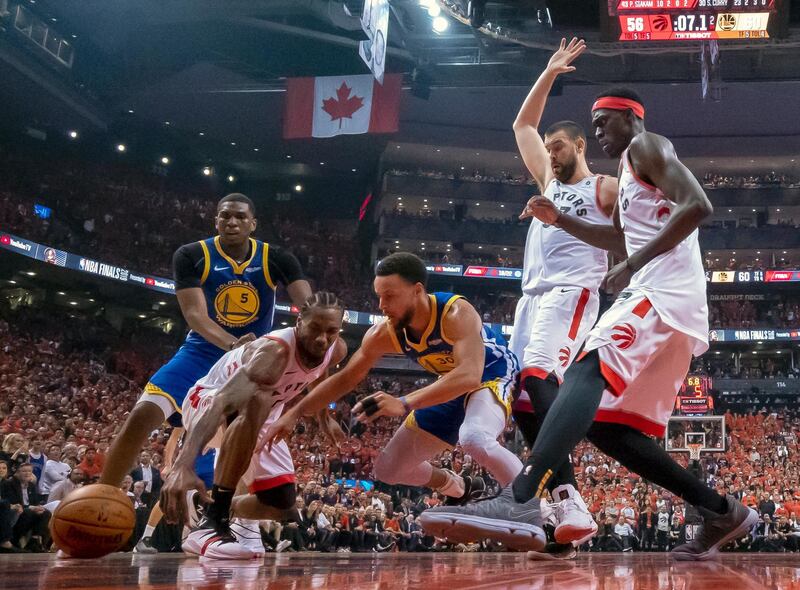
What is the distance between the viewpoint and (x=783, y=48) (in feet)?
68.6

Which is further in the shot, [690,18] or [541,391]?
[690,18]

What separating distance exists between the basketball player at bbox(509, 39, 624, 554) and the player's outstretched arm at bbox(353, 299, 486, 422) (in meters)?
0.51

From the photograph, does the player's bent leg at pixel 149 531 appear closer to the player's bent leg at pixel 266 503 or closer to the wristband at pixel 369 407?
the player's bent leg at pixel 266 503

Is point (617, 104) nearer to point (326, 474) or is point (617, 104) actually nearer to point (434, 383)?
point (434, 383)

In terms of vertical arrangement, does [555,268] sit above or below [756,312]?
below

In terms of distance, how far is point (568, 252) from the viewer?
5047 millimetres

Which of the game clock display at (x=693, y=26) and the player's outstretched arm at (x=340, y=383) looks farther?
the game clock display at (x=693, y=26)

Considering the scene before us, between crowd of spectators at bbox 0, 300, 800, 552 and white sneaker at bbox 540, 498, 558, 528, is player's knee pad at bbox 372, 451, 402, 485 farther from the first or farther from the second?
crowd of spectators at bbox 0, 300, 800, 552

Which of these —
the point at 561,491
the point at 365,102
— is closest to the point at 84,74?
the point at 365,102

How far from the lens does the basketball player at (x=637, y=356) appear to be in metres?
3.27

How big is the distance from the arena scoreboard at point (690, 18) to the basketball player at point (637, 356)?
41.1 feet

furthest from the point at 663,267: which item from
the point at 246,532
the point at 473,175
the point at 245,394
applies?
the point at 473,175

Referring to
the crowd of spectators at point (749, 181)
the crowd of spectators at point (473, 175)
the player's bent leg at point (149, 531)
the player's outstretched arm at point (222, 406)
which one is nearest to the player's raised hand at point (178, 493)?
the player's outstretched arm at point (222, 406)

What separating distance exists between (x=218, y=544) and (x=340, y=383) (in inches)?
41.2
